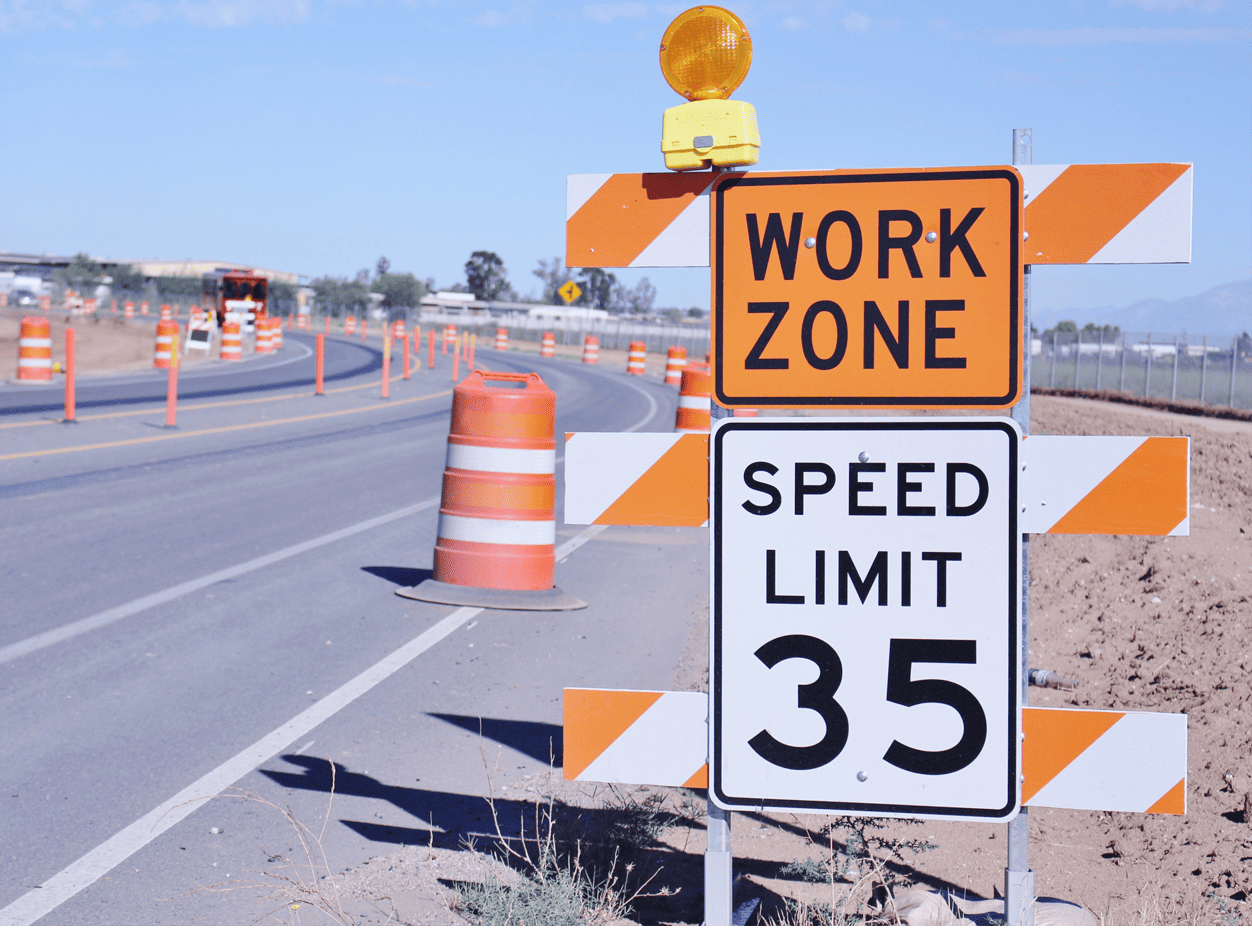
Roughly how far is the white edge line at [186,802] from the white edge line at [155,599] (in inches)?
70.1

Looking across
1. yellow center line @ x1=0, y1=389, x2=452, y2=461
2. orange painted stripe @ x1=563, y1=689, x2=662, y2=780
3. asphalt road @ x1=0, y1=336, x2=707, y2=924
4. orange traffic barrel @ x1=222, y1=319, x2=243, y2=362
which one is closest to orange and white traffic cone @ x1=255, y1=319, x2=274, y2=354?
orange traffic barrel @ x1=222, y1=319, x2=243, y2=362

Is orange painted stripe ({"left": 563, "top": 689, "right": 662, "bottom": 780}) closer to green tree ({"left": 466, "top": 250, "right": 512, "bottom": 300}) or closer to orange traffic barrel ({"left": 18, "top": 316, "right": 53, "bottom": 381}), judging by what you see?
orange traffic barrel ({"left": 18, "top": 316, "right": 53, "bottom": 381})

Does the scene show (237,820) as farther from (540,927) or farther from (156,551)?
(156,551)

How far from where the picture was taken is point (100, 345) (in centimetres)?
4416

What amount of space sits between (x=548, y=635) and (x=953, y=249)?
16.3ft

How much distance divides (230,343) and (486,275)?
13898 centimetres

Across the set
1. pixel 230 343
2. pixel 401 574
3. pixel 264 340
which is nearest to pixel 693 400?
pixel 401 574

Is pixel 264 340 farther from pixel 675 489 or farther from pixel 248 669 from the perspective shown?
pixel 675 489

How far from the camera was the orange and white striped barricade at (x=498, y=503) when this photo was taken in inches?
329

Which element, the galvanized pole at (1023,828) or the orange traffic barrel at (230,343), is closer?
the galvanized pole at (1023,828)

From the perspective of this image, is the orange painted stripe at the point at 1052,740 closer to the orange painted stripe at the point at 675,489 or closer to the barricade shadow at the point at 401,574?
the orange painted stripe at the point at 675,489

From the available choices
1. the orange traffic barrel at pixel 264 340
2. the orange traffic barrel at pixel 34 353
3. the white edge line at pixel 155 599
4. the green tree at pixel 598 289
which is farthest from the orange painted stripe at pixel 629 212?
the green tree at pixel 598 289

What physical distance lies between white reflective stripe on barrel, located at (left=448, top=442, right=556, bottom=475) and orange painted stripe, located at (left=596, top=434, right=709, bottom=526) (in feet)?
17.3

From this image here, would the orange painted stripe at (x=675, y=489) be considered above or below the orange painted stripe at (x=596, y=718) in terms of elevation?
above
